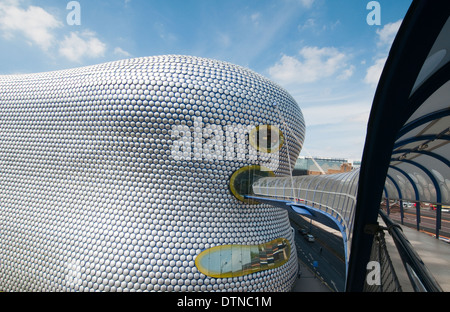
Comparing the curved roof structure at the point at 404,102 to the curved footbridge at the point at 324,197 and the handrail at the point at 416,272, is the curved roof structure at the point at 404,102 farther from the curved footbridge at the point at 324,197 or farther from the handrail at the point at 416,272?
the handrail at the point at 416,272

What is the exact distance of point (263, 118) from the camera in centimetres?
1203

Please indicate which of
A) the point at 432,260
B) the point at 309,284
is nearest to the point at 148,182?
the point at 432,260

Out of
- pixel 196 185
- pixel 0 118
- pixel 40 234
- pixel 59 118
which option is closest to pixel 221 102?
pixel 196 185

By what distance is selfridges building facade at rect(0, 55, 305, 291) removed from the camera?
1061 centimetres

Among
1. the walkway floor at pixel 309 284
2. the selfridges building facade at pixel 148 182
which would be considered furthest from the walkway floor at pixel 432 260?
the selfridges building facade at pixel 148 182

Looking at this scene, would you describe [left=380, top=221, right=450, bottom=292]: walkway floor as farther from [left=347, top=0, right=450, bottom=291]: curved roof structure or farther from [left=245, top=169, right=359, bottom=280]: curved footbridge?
[left=245, top=169, right=359, bottom=280]: curved footbridge

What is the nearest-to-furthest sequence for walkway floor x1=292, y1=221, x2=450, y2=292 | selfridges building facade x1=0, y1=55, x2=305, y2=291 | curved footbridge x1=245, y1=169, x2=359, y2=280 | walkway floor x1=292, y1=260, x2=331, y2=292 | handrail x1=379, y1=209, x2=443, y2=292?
1. handrail x1=379, y1=209, x2=443, y2=292
2. walkway floor x1=292, y1=221, x2=450, y2=292
3. curved footbridge x1=245, y1=169, x2=359, y2=280
4. selfridges building facade x1=0, y1=55, x2=305, y2=291
5. walkway floor x1=292, y1=260, x2=331, y2=292

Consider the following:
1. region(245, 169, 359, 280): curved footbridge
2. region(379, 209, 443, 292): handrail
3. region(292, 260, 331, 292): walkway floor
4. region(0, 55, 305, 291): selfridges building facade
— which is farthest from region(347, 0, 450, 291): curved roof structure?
region(292, 260, 331, 292): walkway floor

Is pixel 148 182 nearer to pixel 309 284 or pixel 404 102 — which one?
pixel 404 102

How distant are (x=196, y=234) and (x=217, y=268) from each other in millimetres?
1835

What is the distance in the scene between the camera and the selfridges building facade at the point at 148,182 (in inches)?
418

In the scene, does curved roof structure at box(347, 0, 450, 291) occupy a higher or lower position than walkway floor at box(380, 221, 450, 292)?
higher

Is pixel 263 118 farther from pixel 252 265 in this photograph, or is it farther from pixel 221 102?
pixel 252 265
